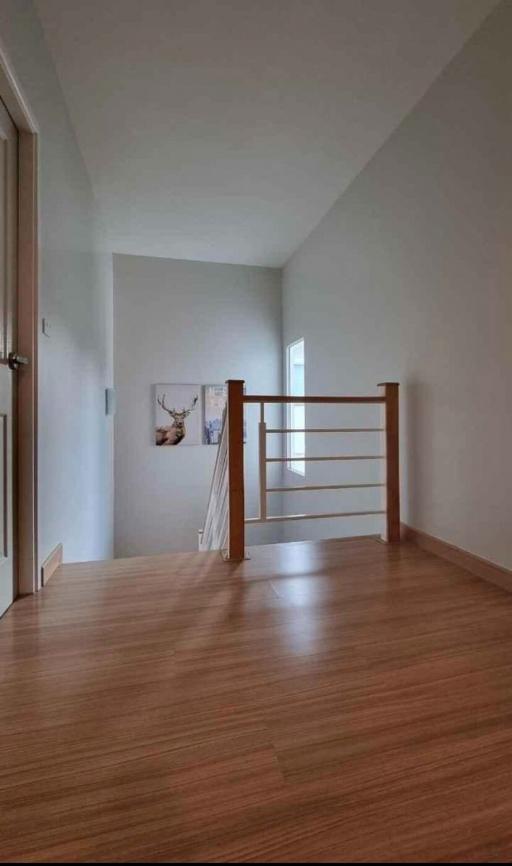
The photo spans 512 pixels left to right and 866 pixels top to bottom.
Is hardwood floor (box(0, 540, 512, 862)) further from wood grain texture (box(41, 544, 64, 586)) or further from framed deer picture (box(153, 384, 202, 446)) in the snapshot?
framed deer picture (box(153, 384, 202, 446))

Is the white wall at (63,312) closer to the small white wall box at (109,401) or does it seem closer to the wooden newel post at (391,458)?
the small white wall box at (109,401)

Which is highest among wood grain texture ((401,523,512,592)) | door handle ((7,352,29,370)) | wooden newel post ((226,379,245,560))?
door handle ((7,352,29,370))

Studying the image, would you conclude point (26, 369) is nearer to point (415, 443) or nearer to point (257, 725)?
point (257, 725)

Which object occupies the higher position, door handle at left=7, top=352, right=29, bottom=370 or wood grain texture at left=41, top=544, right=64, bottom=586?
door handle at left=7, top=352, right=29, bottom=370

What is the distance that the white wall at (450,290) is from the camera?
5.95 feet

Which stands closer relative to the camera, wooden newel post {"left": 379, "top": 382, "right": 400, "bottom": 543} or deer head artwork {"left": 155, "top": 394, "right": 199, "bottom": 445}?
wooden newel post {"left": 379, "top": 382, "right": 400, "bottom": 543}

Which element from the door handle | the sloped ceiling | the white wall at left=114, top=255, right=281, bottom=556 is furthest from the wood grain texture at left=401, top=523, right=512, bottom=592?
the white wall at left=114, top=255, right=281, bottom=556

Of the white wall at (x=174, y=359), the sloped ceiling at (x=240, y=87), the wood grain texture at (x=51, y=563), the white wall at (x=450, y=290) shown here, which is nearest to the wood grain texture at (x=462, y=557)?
the white wall at (x=450, y=290)

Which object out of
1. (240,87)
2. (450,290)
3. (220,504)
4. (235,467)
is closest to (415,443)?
(450,290)

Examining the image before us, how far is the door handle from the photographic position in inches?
62.9

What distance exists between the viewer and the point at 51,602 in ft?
5.46

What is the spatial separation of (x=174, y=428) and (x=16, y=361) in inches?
127

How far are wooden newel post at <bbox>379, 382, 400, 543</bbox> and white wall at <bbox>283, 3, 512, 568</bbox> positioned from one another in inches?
4.6

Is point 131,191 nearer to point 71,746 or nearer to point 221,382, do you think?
point 221,382
